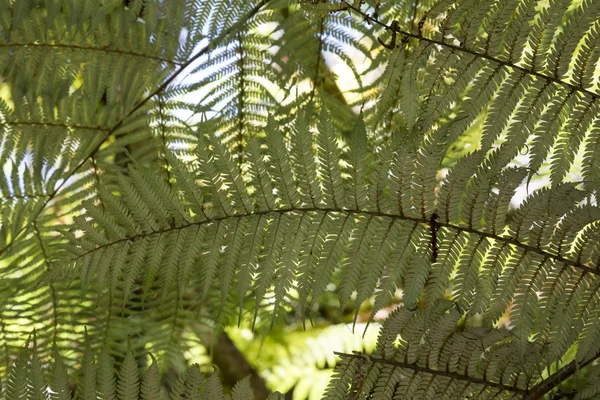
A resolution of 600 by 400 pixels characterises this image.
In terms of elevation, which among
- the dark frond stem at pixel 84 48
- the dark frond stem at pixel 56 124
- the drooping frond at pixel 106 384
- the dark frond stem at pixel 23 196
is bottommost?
the drooping frond at pixel 106 384

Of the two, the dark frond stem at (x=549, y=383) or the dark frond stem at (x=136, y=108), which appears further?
the dark frond stem at (x=136, y=108)

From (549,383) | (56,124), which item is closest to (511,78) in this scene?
(549,383)

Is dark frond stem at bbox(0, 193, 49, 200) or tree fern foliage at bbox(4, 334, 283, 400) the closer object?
tree fern foliage at bbox(4, 334, 283, 400)

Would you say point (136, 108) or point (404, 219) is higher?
point (136, 108)

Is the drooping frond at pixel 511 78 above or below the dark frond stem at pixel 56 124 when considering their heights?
below

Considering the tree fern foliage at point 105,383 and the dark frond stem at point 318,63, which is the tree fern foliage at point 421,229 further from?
the dark frond stem at point 318,63

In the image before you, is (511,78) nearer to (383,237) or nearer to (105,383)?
(383,237)

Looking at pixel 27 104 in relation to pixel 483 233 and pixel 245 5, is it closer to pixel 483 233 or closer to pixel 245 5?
pixel 245 5

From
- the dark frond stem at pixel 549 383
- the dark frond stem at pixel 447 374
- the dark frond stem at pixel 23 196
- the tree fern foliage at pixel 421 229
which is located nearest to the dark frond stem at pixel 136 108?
the dark frond stem at pixel 23 196

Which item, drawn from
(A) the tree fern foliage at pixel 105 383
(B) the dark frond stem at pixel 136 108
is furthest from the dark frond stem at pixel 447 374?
(B) the dark frond stem at pixel 136 108

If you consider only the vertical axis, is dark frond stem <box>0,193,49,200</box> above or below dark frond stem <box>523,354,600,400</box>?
above

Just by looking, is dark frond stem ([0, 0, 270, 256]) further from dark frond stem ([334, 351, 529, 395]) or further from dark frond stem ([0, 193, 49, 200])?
dark frond stem ([334, 351, 529, 395])

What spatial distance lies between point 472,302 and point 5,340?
93 cm

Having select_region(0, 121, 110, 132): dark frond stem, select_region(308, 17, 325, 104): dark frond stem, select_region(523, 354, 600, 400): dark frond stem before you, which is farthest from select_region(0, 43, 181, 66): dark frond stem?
select_region(523, 354, 600, 400): dark frond stem
